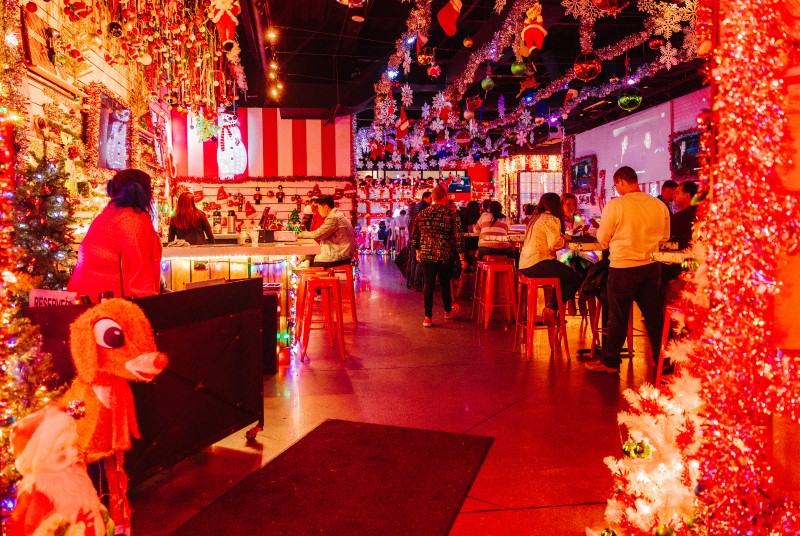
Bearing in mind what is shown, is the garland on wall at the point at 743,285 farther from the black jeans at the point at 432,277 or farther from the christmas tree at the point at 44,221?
the black jeans at the point at 432,277

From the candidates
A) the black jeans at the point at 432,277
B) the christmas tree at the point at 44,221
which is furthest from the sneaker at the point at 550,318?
the christmas tree at the point at 44,221

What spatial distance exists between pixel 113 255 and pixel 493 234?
210 inches

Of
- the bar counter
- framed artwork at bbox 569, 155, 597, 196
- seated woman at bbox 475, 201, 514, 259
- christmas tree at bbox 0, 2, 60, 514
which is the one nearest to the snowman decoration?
seated woman at bbox 475, 201, 514, 259

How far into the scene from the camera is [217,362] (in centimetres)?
343

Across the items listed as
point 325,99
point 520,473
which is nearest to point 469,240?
point 325,99

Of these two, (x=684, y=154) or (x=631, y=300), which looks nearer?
(x=631, y=300)

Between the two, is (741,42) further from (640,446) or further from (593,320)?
→ (593,320)

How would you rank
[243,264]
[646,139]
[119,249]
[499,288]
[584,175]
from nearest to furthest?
1. [119,249]
2. [243,264]
3. [499,288]
4. [646,139]
5. [584,175]

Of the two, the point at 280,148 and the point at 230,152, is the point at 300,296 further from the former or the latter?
the point at 280,148

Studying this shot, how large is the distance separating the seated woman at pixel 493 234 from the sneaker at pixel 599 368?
2922mm

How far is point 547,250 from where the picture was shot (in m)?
6.14

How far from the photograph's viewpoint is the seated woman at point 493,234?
818cm

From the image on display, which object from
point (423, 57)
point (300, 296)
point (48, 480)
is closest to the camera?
point (48, 480)

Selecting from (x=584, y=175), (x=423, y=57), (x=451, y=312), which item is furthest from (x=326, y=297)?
(x=584, y=175)
